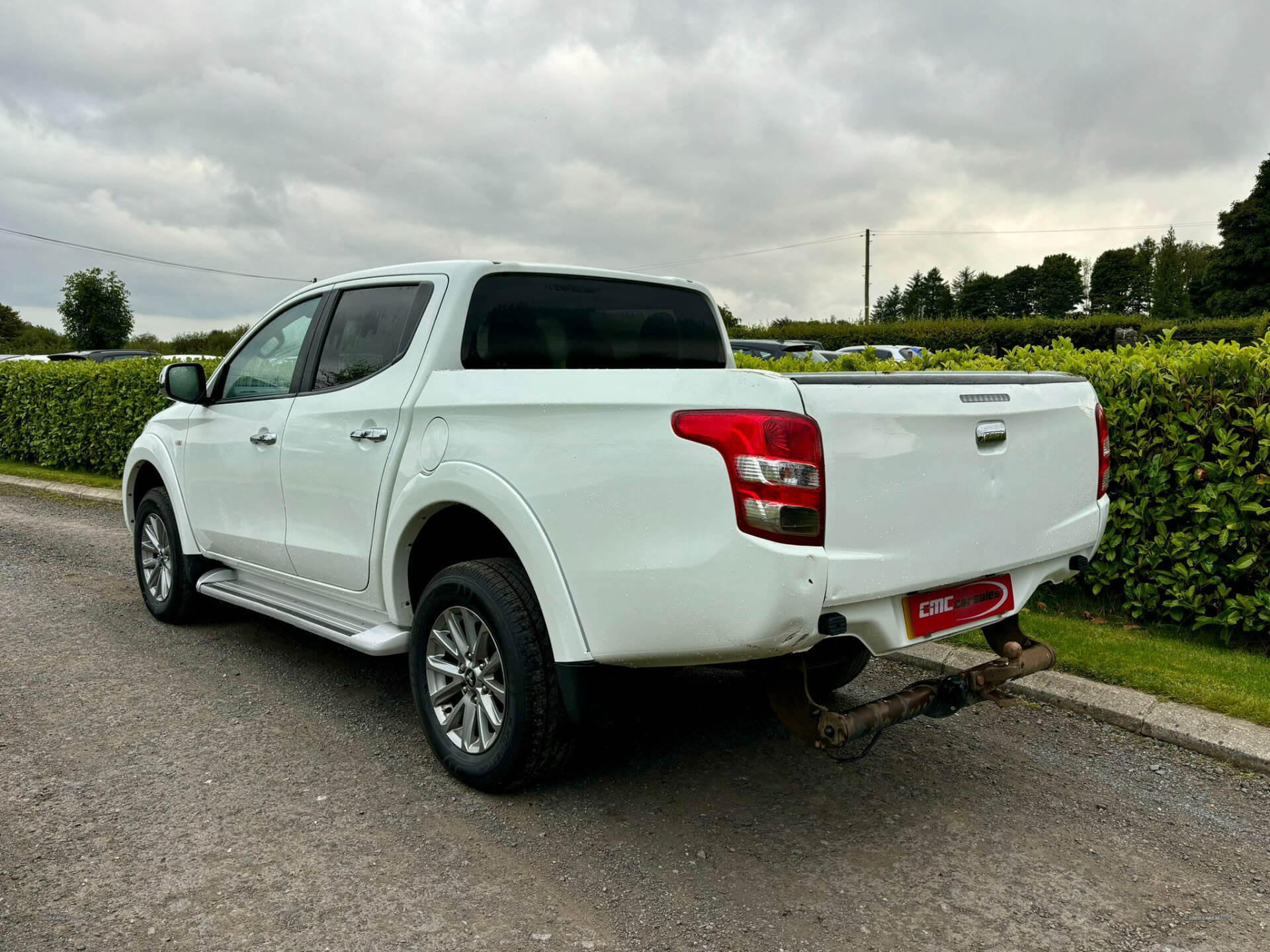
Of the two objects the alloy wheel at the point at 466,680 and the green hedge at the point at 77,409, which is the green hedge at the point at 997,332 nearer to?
the green hedge at the point at 77,409

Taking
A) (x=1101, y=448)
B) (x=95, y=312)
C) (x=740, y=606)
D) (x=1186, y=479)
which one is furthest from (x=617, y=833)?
(x=95, y=312)

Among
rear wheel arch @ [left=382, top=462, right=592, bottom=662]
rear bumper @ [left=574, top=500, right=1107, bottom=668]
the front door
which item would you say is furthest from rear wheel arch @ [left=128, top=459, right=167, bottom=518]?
rear bumper @ [left=574, top=500, right=1107, bottom=668]

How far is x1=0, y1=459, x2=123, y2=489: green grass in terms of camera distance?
13.2 meters

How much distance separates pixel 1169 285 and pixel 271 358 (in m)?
107

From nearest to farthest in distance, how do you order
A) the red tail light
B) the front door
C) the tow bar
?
1. the tow bar
2. the red tail light
3. the front door

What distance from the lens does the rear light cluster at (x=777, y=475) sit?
2.74 metres

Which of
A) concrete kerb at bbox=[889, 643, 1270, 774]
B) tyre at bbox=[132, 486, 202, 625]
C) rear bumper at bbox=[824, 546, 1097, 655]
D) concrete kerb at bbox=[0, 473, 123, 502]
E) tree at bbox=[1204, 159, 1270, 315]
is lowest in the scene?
concrete kerb at bbox=[889, 643, 1270, 774]

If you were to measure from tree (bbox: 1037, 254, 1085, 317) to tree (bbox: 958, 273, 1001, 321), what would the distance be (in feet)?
15.4

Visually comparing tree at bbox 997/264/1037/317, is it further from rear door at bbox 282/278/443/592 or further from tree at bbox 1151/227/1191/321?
rear door at bbox 282/278/443/592

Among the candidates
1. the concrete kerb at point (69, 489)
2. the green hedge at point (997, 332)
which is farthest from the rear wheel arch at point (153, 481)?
the green hedge at point (997, 332)

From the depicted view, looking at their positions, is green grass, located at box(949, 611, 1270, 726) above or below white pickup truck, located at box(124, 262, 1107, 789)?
below

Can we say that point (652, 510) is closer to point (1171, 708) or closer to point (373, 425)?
point (373, 425)

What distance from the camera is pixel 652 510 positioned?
2.92 meters

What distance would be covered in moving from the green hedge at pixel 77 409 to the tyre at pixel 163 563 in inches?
267
